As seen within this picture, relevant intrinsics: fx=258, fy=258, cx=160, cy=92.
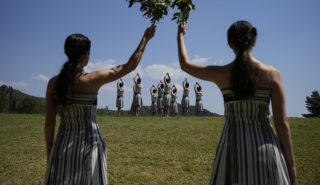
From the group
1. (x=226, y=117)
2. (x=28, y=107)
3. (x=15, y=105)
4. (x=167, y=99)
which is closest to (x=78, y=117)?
(x=226, y=117)

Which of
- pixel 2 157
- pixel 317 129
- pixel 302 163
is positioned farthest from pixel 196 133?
pixel 2 157

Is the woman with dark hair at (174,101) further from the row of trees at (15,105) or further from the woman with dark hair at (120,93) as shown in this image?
the row of trees at (15,105)

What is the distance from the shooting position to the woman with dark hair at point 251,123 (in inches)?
87.7

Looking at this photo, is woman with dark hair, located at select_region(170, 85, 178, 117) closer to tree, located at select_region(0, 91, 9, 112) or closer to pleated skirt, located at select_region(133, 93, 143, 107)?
pleated skirt, located at select_region(133, 93, 143, 107)

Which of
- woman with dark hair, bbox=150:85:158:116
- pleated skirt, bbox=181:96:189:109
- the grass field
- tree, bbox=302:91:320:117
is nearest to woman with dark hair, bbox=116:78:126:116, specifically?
woman with dark hair, bbox=150:85:158:116

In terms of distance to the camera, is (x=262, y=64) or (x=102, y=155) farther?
(x=102, y=155)

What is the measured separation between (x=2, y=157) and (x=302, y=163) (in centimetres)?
852

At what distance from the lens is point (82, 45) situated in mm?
2514

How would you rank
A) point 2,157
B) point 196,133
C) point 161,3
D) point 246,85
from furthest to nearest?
point 196,133 < point 2,157 < point 161,3 < point 246,85

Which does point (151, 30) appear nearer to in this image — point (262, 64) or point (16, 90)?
point (262, 64)

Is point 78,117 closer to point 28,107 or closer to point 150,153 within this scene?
point 150,153

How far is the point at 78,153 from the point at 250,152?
1.59 metres

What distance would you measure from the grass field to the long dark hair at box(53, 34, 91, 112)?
12.0 feet

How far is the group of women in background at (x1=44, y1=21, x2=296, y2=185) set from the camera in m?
2.24
